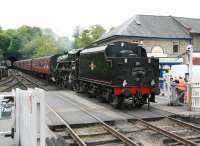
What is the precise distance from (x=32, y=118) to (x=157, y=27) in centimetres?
4085

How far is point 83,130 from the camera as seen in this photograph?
34.3 feet

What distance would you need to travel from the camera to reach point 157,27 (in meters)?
45.4

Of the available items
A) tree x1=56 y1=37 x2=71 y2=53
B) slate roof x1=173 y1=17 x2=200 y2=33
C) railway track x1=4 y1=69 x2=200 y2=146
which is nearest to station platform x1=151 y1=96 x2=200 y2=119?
railway track x1=4 y1=69 x2=200 y2=146

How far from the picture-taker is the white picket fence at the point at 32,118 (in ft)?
19.3

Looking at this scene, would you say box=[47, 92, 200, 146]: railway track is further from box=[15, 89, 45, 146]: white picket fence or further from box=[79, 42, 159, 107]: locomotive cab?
box=[15, 89, 45, 146]: white picket fence

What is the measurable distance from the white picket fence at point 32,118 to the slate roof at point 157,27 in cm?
3462

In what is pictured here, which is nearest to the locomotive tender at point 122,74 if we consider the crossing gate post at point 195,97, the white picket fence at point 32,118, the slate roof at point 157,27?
the crossing gate post at point 195,97

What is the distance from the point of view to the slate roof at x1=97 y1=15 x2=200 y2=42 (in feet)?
140

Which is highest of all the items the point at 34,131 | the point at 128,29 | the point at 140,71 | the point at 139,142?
the point at 128,29

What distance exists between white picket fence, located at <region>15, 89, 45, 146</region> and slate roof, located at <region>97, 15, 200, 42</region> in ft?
114

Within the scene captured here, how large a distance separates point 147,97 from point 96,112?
2.38 metres

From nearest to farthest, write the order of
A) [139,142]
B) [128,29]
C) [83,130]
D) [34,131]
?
1. [34,131]
2. [139,142]
3. [83,130]
4. [128,29]

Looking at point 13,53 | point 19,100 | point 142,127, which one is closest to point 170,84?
point 142,127

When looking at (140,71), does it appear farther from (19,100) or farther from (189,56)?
(19,100)
